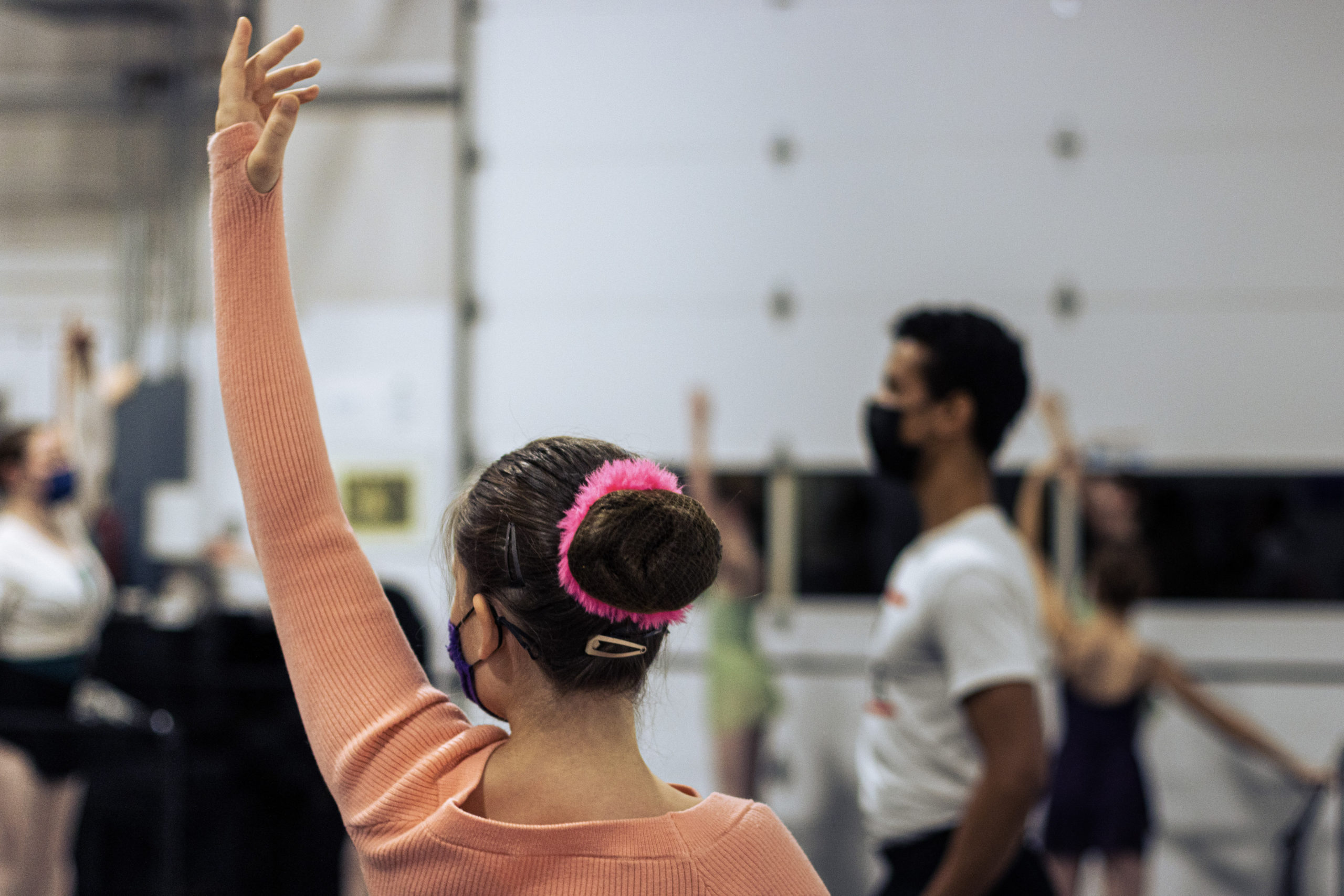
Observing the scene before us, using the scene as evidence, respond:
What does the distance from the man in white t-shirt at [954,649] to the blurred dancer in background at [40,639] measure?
3.30 meters

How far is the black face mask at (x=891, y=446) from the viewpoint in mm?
2146

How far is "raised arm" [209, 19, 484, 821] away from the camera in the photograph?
89 centimetres

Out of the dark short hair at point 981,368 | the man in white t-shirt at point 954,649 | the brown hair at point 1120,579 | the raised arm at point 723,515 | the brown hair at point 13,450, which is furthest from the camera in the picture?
the brown hair at point 13,450

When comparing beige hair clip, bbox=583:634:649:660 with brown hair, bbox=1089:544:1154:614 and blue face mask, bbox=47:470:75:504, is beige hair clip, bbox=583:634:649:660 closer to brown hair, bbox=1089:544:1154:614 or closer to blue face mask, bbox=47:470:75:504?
brown hair, bbox=1089:544:1154:614

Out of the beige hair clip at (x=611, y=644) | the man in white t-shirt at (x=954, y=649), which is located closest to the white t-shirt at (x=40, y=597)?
the man in white t-shirt at (x=954, y=649)

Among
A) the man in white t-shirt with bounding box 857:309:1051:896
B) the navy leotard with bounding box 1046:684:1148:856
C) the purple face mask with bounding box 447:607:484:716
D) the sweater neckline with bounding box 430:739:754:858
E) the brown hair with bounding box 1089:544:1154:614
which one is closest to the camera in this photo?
the sweater neckline with bounding box 430:739:754:858

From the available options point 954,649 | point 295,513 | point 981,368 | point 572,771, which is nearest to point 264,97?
point 295,513

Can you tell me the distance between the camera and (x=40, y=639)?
13.3 feet

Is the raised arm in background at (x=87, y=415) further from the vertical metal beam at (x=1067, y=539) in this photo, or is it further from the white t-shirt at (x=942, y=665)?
the vertical metal beam at (x=1067, y=539)

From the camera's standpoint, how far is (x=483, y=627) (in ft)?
3.02

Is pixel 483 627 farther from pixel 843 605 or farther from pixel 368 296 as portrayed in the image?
pixel 368 296

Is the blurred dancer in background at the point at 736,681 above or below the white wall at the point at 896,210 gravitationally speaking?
below

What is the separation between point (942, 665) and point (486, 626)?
47.1 inches

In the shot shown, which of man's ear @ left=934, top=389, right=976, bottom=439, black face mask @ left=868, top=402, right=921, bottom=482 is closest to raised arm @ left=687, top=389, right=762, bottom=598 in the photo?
black face mask @ left=868, top=402, right=921, bottom=482
